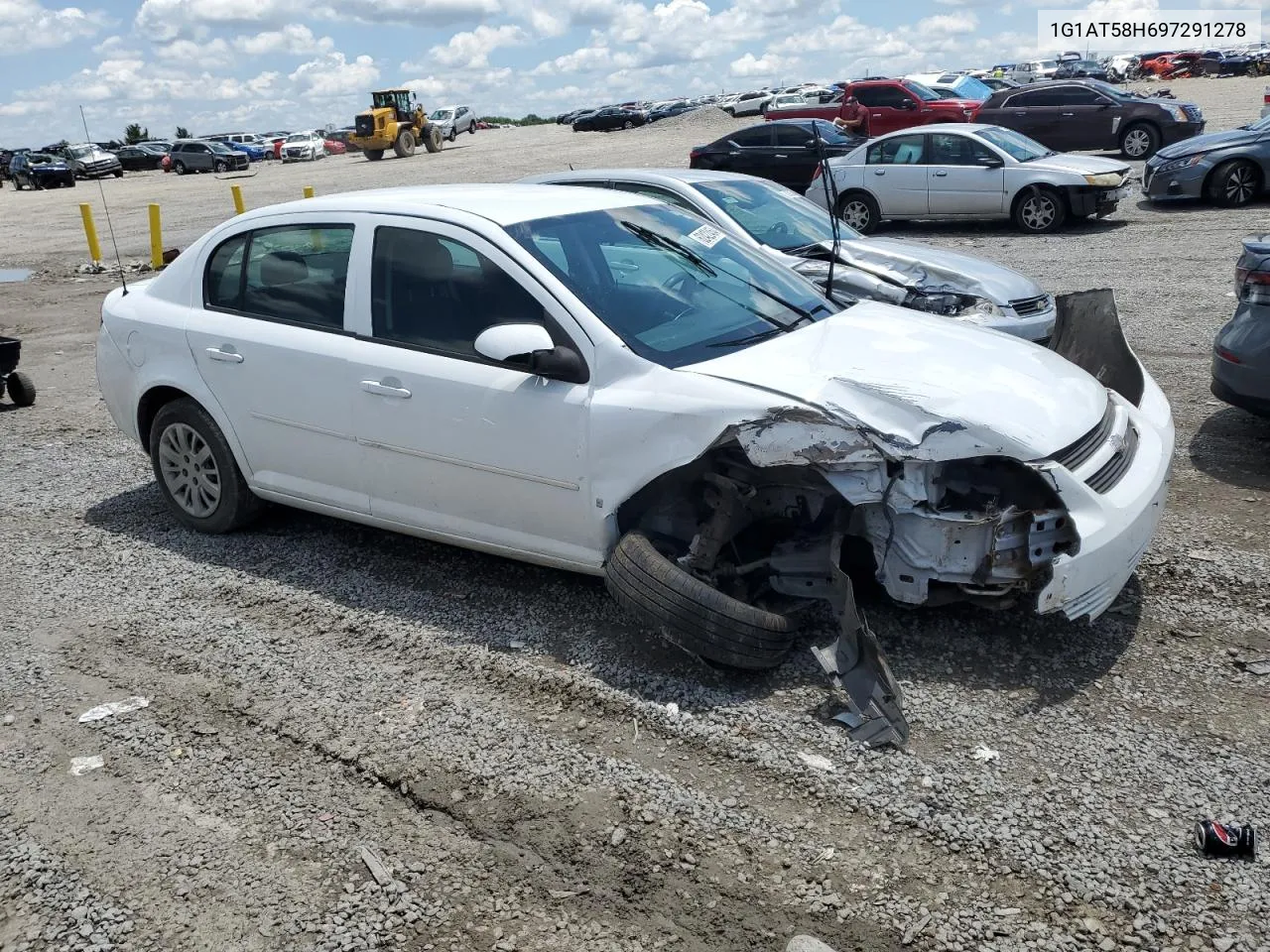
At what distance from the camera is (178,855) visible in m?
3.33

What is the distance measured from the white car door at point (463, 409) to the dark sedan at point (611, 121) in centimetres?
4930

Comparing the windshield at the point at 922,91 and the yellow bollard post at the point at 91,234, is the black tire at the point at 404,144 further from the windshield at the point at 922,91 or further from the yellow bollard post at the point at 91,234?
the yellow bollard post at the point at 91,234

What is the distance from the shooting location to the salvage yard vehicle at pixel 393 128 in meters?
44.2

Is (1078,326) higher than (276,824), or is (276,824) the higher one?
(1078,326)

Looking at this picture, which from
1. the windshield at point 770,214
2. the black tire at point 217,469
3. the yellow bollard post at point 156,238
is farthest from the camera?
the yellow bollard post at point 156,238

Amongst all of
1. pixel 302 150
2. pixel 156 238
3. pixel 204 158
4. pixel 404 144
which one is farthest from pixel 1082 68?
pixel 156 238

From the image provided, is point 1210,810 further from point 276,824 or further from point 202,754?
point 202,754

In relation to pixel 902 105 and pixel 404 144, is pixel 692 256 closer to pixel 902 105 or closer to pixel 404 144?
pixel 902 105

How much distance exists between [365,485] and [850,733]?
2.48 metres

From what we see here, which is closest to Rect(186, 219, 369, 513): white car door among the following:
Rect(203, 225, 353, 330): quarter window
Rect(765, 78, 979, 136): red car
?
Rect(203, 225, 353, 330): quarter window

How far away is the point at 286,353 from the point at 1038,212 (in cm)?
1272

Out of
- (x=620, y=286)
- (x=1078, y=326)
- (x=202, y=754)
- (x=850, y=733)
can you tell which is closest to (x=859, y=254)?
(x=1078, y=326)

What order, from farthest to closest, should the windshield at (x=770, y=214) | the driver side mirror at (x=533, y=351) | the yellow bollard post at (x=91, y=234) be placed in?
the yellow bollard post at (x=91, y=234)
the windshield at (x=770, y=214)
the driver side mirror at (x=533, y=351)

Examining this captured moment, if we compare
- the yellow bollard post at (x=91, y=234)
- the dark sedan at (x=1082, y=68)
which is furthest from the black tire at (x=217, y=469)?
the dark sedan at (x=1082, y=68)
